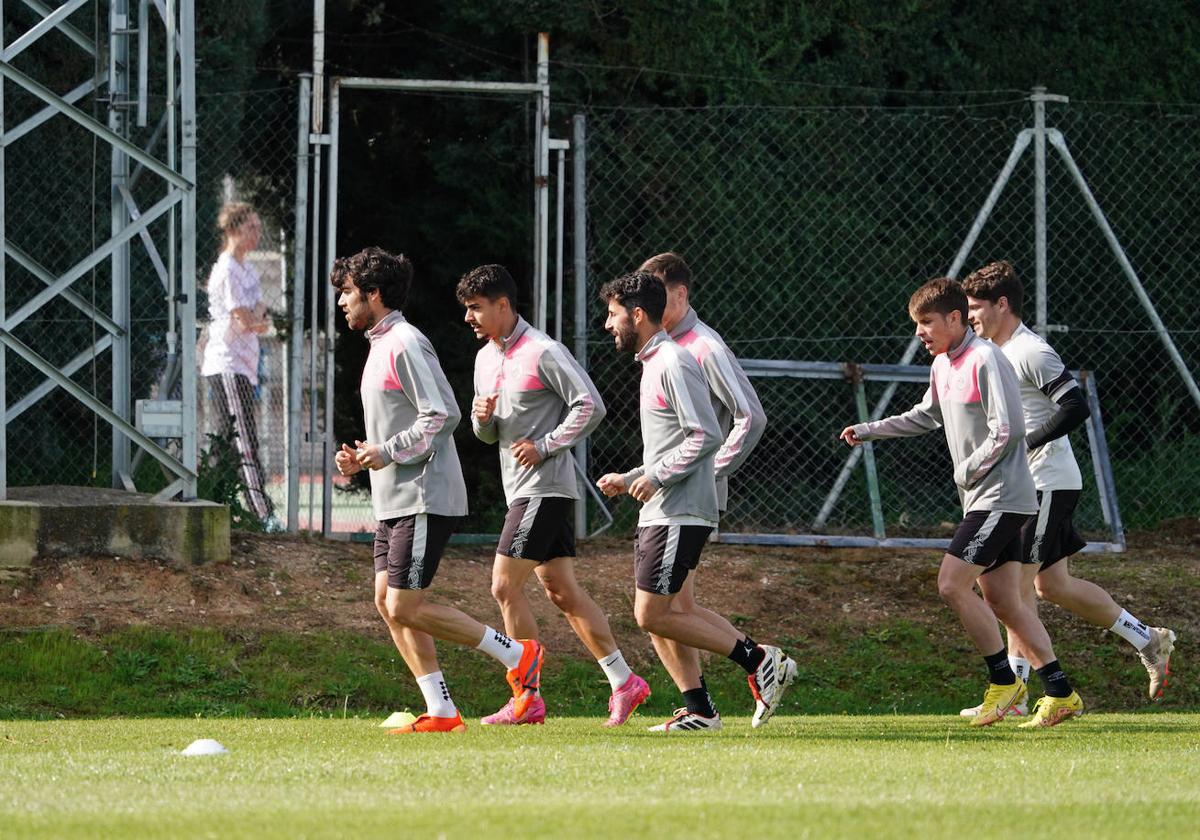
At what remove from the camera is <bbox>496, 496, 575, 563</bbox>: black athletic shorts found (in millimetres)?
8273

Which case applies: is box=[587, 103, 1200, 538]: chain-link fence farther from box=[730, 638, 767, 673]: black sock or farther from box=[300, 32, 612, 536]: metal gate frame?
box=[730, 638, 767, 673]: black sock

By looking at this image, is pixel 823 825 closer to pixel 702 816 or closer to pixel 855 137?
pixel 702 816

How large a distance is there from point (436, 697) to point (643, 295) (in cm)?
199

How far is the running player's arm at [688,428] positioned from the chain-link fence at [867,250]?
14.4ft

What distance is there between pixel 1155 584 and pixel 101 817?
7.98 meters

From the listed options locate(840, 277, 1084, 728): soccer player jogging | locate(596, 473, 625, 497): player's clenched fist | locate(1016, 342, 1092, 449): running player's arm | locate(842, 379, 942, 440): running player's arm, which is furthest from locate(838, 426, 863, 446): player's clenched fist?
locate(596, 473, 625, 497): player's clenched fist

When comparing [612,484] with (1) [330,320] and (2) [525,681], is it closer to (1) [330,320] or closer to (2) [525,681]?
(2) [525,681]

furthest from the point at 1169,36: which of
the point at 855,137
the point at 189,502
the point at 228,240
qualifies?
the point at 189,502

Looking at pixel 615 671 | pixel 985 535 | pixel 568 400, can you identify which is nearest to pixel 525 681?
pixel 615 671

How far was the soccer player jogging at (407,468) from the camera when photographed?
773 cm

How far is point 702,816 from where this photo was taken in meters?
5.03

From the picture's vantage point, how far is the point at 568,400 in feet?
27.2

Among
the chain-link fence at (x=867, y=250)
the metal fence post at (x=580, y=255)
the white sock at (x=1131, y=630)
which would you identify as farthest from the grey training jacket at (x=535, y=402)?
the chain-link fence at (x=867, y=250)

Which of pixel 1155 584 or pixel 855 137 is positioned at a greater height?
pixel 855 137
